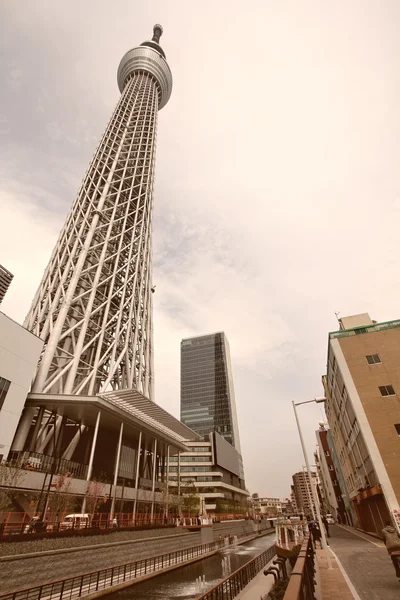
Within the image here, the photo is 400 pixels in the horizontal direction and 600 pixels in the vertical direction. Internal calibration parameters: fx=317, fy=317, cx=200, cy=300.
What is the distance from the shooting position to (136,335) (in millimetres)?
56781

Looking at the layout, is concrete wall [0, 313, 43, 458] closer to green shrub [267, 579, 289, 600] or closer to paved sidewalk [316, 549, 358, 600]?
green shrub [267, 579, 289, 600]

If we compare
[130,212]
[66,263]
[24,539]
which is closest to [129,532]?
[24,539]

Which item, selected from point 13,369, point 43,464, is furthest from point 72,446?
point 13,369

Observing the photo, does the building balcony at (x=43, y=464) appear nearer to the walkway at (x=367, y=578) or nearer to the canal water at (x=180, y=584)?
the canal water at (x=180, y=584)

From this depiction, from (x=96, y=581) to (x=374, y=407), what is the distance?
1052 inches

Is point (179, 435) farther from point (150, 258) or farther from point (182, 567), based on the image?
point (150, 258)

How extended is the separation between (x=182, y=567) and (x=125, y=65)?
12387cm

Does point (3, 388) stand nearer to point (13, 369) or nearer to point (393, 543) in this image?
point (13, 369)

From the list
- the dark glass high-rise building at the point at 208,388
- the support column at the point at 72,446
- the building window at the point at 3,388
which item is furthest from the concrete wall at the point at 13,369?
the dark glass high-rise building at the point at 208,388

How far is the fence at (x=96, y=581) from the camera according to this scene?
12612mm

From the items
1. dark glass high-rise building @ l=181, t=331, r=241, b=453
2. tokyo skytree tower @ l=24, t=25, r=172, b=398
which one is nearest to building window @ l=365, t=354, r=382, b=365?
tokyo skytree tower @ l=24, t=25, r=172, b=398

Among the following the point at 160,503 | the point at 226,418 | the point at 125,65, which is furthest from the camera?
the point at 226,418

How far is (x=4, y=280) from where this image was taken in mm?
44375

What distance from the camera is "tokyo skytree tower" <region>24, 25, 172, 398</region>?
4409 centimetres
